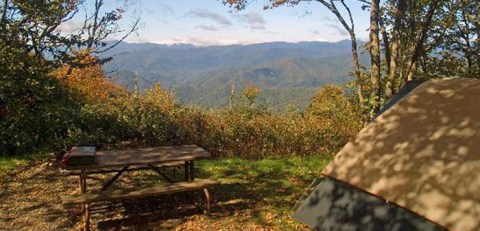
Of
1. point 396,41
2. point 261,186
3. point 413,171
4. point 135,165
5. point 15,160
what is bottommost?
point 261,186

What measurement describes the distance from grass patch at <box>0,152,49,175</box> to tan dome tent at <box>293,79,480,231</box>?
1042cm

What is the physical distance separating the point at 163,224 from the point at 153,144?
869cm

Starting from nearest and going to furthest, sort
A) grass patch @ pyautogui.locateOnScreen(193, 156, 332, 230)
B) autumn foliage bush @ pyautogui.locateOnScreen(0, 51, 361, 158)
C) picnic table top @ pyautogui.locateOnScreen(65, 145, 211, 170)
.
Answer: picnic table top @ pyautogui.locateOnScreen(65, 145, 211, 170), grass patch @ pyautogui.locateOnScreen(193, 156, 332, 230), autumn foliage bush @ pyautogui.locateOnScreen(0, 51, 361, 158)

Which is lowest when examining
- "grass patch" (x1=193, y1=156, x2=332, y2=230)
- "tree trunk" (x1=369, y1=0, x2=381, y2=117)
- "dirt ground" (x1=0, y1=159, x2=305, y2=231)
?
"grass patch" (x1=193, y1=156, x2=332, y2=230)

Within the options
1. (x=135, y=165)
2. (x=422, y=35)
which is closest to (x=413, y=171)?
(x=135, y=165)

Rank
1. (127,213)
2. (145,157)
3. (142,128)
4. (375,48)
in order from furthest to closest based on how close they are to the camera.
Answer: (142,128)
(375,48)
(127,213)
(145,157)

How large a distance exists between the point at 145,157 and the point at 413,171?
227 inches

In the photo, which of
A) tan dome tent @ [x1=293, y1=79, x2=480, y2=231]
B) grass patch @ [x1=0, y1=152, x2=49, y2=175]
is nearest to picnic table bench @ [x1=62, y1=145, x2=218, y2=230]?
tan dome tent @ [x1=293, y1=79, x2=480, y2=231]

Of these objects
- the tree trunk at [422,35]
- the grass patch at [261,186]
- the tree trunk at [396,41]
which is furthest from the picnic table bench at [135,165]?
the tree trunk at [422,35]

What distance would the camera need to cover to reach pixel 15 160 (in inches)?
571

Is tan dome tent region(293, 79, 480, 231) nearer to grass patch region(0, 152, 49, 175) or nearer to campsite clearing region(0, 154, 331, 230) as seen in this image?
campsite clearing region(0, 154, 331, 230)

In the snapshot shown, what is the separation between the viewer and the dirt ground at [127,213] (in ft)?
29.0

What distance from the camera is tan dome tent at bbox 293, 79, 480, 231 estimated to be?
524cm

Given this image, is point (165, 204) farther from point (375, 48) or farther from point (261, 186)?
point (375, 48)
